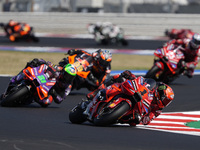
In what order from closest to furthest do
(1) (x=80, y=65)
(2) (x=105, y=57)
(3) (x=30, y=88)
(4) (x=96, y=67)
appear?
(3) (x=30, y=88) → (2) (x=105, y=57) → (1) (x=80, y=65) → (4) (x=96, y=67)

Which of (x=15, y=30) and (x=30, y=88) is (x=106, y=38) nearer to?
(x=15, y=30)

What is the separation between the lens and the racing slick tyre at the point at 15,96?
1085 centimetres

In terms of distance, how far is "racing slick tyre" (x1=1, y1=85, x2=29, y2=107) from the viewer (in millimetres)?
10852

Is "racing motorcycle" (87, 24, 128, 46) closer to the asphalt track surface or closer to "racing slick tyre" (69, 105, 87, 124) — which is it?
the asphalt track surface

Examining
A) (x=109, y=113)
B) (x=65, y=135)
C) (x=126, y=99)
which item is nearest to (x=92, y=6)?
(x=126, y=99)

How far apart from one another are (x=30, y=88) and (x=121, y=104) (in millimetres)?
2889

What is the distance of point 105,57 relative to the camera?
519 inches

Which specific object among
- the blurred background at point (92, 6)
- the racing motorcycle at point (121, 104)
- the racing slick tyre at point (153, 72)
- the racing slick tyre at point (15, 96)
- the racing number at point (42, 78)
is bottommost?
the blurred background at point (92, 6)

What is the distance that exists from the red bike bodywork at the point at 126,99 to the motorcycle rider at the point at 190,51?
7727 mm

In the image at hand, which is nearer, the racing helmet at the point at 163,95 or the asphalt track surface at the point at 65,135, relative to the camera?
the asphalt track surface at the point at 65,135

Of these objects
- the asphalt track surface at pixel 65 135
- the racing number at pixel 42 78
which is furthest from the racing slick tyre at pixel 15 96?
the racing number at pixel 42 78

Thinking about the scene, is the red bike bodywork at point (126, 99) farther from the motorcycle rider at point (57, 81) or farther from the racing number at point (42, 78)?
the racing number at point (42, 78)

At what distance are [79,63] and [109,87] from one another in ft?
15.1

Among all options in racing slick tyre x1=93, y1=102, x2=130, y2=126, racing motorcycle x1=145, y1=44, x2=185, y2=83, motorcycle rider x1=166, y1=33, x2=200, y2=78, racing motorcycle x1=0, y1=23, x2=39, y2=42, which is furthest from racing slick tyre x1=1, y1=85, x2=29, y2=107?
racing motorcycle x1=0, y1=23, x2=39, y2=42
